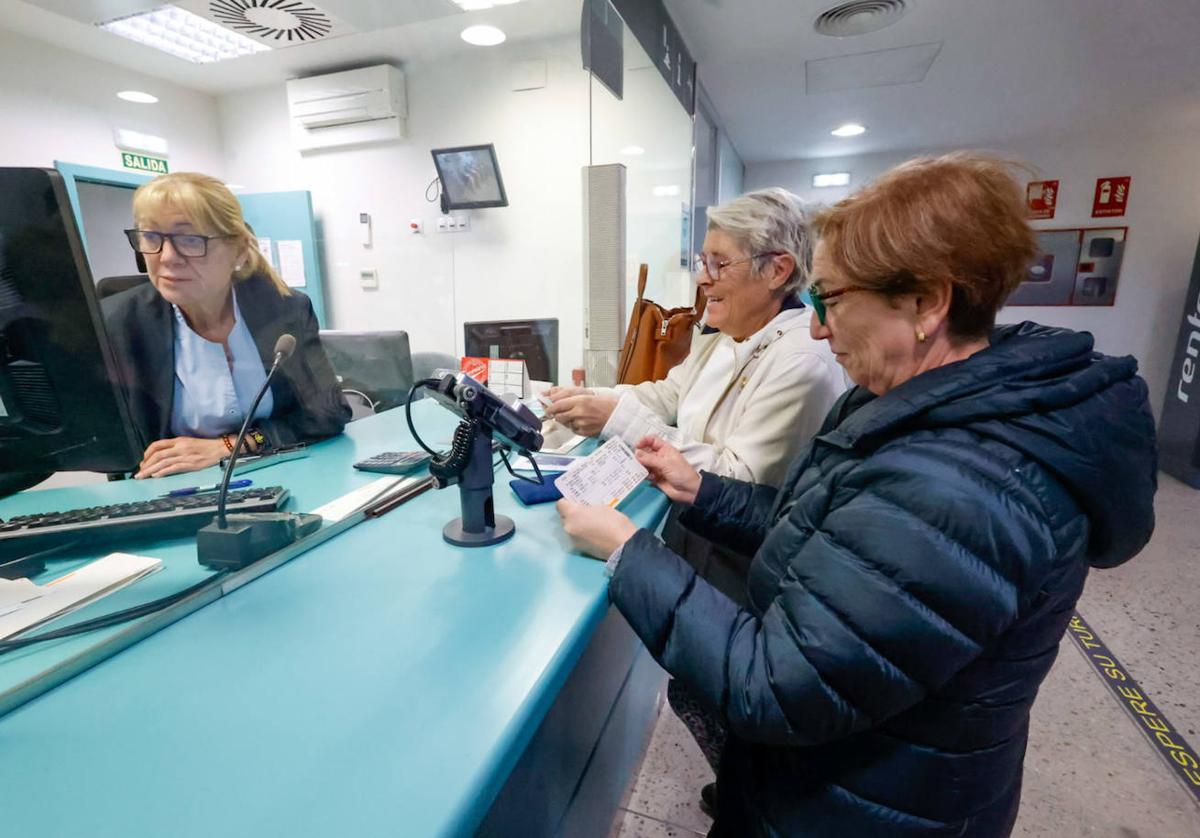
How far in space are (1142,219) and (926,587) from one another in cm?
613

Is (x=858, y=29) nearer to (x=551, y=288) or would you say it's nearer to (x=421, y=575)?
(x=551, y=288)

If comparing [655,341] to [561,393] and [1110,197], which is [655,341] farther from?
[1110,197]

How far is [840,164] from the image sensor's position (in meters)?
5.77

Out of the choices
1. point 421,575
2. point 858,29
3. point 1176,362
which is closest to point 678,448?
point 421,575

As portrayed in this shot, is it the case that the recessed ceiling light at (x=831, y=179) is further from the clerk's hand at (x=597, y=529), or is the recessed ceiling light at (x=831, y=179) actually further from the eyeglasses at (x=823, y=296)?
the clerk's hand at (x=597, y=529)

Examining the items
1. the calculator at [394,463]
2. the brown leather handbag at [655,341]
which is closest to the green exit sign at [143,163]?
the calculator at [394,463]

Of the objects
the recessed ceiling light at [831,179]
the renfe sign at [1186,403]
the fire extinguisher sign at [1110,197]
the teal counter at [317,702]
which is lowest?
the renfe sign at [1186,403]

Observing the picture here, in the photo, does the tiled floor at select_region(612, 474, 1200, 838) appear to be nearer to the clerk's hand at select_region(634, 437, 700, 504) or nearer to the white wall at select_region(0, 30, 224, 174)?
the clerk's hand at select_region(634, 437, 700, 504)

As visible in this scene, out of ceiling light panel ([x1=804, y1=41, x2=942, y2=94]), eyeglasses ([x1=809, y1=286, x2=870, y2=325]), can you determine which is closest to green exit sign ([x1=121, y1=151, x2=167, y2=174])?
eyeglasses ([x1=809, y1=286, x2=870, y2=325])

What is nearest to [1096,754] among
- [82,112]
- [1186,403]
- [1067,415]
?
[1067,415]

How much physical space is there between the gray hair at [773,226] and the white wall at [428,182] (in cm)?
53

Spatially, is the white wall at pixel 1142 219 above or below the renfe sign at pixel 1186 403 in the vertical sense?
above

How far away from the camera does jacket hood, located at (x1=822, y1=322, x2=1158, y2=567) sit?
0.59m

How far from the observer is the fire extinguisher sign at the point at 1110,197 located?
15.3ft
